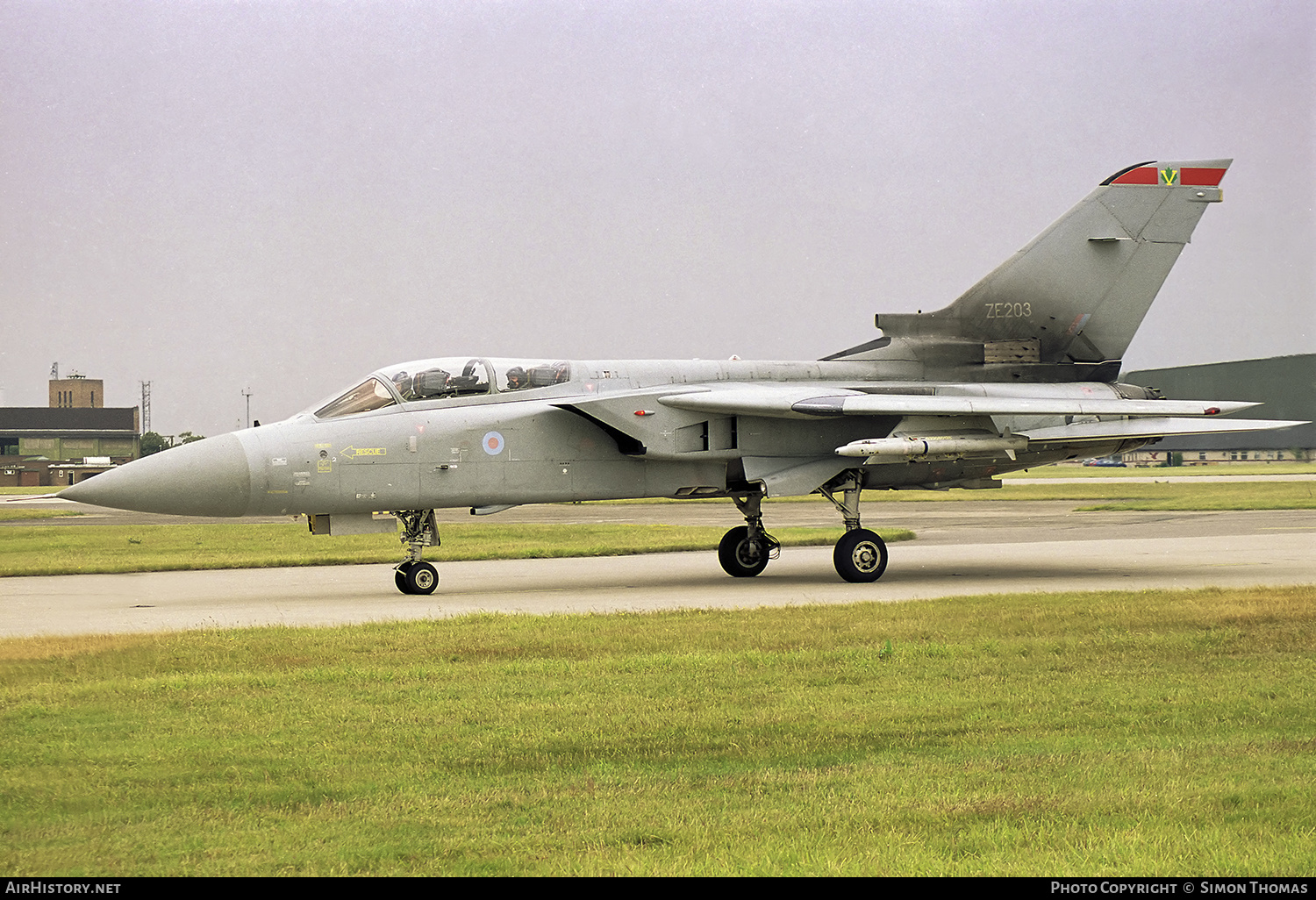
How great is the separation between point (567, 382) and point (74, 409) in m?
83.0

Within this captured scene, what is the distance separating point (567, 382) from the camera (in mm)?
15430

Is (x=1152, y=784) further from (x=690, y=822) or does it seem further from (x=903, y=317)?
(x=903, y=317)

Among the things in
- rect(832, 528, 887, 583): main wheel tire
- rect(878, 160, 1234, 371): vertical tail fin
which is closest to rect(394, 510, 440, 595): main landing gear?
rect(832, 528, 887, 583): main wheel tire

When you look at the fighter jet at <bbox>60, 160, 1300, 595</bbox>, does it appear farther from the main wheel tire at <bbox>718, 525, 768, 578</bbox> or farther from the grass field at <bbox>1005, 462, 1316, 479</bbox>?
the grass field at <bbox>1005, 462, 1316, 479</bbox>

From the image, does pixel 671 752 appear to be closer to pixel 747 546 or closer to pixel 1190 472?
pixel 747 546

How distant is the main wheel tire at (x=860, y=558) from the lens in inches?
607

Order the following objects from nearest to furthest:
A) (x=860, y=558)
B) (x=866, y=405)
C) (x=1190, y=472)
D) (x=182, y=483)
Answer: (x=182, y=483), (x=866, y=405), (x=860, y=558), (x=1190, y=472)

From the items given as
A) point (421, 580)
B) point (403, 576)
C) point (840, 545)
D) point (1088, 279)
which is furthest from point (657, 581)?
point (1088, 279)

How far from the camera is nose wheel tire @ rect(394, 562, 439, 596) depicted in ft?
47.2

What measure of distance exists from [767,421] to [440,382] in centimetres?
422

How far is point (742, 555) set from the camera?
16.8m

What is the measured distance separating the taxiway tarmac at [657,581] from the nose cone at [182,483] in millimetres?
1132

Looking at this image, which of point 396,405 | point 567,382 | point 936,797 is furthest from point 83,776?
point 567,382

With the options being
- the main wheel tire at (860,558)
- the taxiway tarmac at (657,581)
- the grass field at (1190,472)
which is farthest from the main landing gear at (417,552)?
the grass field at (1190,472)
